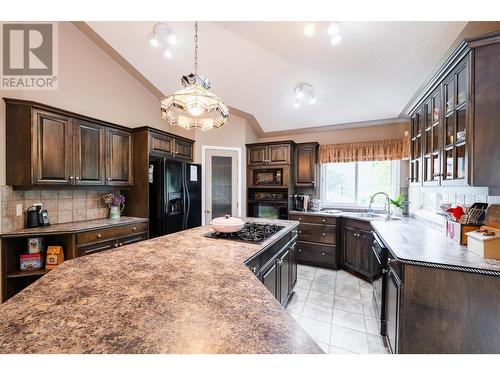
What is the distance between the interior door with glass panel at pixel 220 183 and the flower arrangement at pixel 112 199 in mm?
1446

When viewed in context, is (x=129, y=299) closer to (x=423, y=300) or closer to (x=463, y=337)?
(x=423, y=300)

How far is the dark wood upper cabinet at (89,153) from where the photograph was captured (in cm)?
261

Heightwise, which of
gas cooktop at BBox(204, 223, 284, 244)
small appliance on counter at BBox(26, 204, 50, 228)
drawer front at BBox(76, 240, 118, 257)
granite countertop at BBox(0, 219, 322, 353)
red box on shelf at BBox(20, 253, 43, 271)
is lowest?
red box on shelf at BBox(20, 253, 43, 271)

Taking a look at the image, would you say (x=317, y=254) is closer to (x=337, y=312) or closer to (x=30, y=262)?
(x=337, y=312)

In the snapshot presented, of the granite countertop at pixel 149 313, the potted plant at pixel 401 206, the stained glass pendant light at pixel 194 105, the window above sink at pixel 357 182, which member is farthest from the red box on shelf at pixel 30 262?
the potted plant at pixel 401 206

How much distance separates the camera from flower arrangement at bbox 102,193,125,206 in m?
3.11

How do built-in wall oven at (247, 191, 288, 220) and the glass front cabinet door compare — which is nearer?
the glass front cabinet door

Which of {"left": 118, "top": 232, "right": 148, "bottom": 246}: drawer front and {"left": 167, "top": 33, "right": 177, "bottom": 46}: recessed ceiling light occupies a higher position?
{"left": 167, "top": 33, "right": 177, "bottom": 46}: recessed ceiling light

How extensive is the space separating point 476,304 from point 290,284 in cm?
153

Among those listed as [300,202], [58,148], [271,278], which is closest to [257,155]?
[300,202]

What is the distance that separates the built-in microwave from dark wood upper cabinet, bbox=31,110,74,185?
2.89m

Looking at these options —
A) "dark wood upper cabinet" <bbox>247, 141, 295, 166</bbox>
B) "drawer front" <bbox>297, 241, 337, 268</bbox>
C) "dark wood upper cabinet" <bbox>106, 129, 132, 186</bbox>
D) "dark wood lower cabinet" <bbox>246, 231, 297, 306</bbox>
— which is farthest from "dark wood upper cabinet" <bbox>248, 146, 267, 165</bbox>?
"dark wood upper cabinet" <bbox>106, 129, 132, 186</bbox>

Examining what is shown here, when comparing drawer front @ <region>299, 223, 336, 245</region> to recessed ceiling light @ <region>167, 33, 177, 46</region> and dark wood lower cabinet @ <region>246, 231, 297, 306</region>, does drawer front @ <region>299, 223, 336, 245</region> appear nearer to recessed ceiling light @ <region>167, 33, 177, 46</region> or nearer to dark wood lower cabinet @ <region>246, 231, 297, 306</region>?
dark wood lower cabinet @ <region>246, 231, 297, 306</region>
